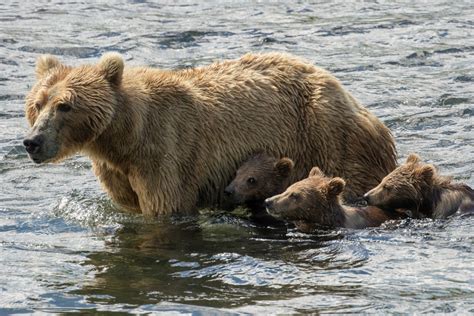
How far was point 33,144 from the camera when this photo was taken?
35.0ft

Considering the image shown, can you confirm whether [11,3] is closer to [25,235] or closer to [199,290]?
[25,235]

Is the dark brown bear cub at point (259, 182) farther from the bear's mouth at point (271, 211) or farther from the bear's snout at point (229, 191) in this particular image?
the bear's mouth at point (271, 211)

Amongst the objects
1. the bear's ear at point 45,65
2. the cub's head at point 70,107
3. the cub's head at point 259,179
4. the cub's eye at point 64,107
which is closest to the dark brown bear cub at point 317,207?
the cub's head at point 259,179

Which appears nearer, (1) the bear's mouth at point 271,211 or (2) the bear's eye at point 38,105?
(2) the bear's eye at point 38,105

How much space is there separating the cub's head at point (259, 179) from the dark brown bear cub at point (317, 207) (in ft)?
1.05

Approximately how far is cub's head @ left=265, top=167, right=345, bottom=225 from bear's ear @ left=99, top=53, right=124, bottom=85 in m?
1.82

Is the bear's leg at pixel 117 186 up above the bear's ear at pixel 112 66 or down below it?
below

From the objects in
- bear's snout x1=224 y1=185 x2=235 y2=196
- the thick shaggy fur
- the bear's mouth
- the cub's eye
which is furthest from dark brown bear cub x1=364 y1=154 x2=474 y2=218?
the cub's eye

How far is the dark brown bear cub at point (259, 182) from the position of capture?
11805 mm

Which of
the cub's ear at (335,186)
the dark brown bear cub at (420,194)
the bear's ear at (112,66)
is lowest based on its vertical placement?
the dark brown bear cub at (420,194)

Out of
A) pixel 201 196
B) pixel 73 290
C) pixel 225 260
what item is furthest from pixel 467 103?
pixel 73 290

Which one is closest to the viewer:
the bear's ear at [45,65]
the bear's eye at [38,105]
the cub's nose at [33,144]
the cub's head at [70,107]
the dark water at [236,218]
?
the dark water at [236,218]

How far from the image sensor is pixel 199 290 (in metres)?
9.78

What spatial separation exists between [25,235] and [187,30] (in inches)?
356
